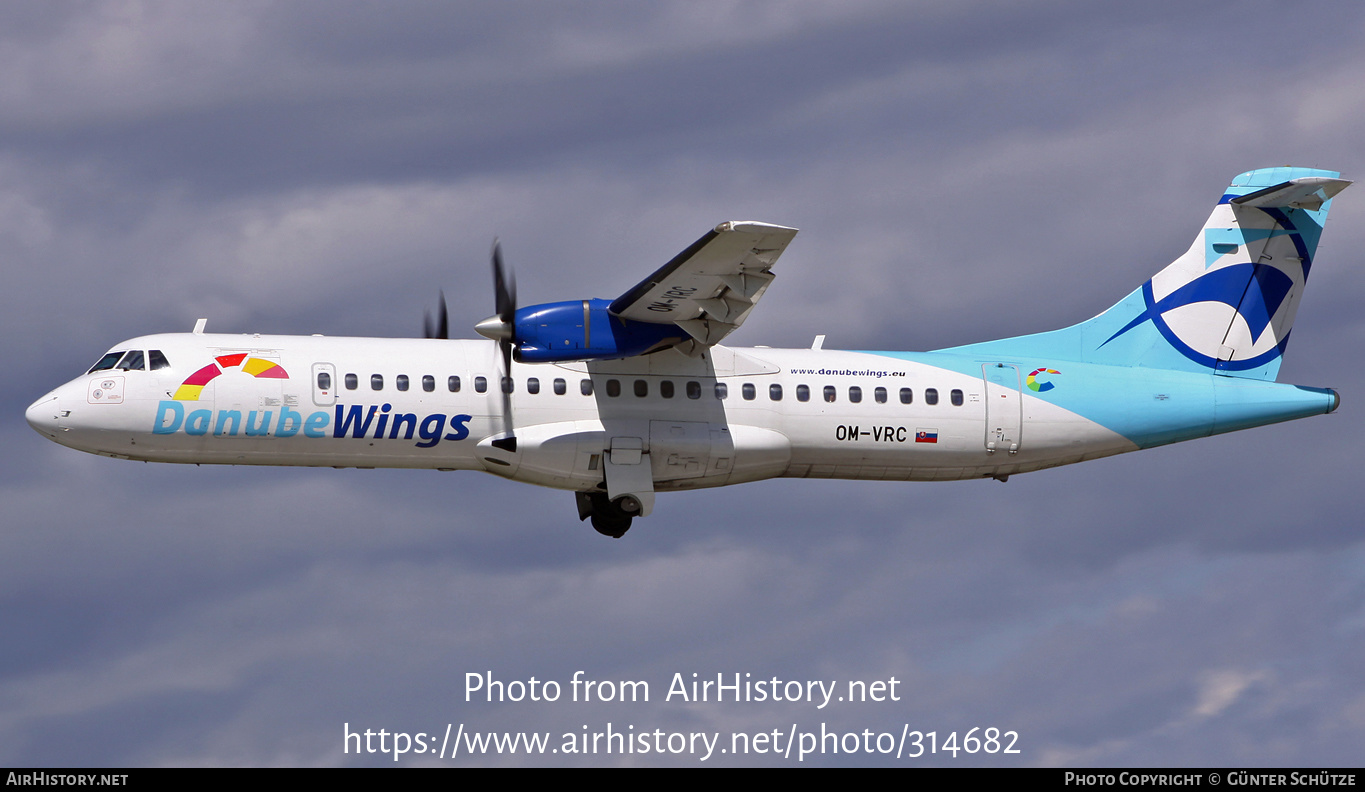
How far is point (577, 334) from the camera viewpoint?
2405 cm

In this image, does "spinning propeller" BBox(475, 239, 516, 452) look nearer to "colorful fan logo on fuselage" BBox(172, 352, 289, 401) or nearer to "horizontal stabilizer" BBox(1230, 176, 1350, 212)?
"colorful fan logo on fuselage" BBox(172, 352, 289, 401)

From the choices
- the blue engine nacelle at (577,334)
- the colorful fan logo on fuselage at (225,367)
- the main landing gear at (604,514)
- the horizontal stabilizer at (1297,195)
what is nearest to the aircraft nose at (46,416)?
the colorful fan logo on fuselage at (225,367)

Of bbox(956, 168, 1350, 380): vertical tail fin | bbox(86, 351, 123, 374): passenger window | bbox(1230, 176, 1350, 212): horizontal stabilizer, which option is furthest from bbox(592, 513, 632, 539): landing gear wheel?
bbox(1230, 176, 1350, 212): horizontal stabilizer

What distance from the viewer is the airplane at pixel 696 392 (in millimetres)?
24219

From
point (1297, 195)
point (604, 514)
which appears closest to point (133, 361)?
point (604, 514)

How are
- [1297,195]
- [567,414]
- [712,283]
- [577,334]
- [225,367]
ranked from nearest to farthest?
[712,283] < [577,334] < [225,367] < [567,414] < [1297,195]

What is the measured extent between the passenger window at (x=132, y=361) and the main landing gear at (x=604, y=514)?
751 cm

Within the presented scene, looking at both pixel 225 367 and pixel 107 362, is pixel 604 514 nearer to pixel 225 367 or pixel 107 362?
pixel 225 367

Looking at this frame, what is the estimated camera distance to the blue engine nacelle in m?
23.8

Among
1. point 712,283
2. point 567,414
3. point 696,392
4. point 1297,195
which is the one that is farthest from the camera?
point 1297,195

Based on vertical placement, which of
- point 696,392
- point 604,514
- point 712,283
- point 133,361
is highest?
point 712,283

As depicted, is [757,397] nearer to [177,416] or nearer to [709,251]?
[709,251]

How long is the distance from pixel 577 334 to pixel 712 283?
2225 mm

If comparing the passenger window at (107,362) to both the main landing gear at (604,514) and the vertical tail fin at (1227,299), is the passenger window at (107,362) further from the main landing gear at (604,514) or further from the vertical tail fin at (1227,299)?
the vertical tail fin at (1227,299)
